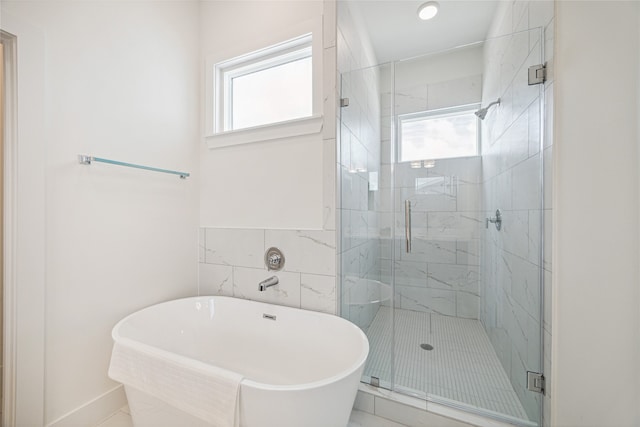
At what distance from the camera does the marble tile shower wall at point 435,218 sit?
185 centimetres

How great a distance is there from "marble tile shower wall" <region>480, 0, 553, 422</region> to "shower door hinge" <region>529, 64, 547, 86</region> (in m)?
0.03

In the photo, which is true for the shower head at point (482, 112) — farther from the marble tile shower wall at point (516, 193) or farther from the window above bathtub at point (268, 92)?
the window above bathtub at point (268, 92)

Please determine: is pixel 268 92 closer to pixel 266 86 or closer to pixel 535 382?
pixel 266 86

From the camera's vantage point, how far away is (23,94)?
3.82 ft

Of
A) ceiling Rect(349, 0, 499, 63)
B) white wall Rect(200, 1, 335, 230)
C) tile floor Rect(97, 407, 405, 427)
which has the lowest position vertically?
tile floor Rect(97, 407, 405, 427)

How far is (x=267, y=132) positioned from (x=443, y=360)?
2030 mm

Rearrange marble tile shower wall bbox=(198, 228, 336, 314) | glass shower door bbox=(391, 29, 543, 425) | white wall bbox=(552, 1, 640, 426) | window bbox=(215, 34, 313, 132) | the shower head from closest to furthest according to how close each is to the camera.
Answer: white wall bbox=(552, 1, 640, 426)
glass shower door bbox=(391, 29, 543, 425)
marble tile shower wall bbox=(198, 228, 336, 314)
the shower head
window bbox=(215, 34, 313, 132)

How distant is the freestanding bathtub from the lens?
95 centimetres

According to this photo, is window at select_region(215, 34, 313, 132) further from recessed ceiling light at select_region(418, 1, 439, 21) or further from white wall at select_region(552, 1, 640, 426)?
white wall at select_region(552, 1, 640, 426)

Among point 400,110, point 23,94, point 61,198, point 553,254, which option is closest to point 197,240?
point 61,198

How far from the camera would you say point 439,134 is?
1875 millimetres

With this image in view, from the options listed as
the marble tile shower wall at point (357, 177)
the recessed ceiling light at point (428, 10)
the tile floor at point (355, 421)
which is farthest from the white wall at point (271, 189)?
the recessed ceiling light at point (428, 10)

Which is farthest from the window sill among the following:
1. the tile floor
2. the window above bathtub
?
the tile floor

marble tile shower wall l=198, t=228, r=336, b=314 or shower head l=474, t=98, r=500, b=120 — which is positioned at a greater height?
shower head l=474, t=98, r=500, b=120
